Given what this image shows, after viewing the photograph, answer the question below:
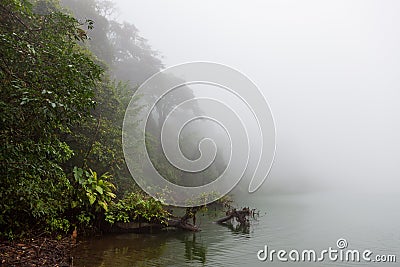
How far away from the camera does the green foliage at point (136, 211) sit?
10.1 metres

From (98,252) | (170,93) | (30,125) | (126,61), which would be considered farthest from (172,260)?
(126,61)

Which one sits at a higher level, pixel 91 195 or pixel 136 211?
pixel 91 195

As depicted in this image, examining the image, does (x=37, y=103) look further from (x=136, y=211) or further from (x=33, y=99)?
(x=136, y=211)

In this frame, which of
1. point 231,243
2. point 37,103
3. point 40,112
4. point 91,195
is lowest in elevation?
point 231,243

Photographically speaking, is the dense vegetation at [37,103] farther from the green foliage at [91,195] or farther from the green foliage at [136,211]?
the green foliage at [136,211]

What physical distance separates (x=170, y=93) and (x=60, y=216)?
63.6 feet

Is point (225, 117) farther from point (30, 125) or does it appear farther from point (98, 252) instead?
point (30, 125)

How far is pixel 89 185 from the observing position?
9.54 m

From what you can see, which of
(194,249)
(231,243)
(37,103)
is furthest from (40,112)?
(231,243)

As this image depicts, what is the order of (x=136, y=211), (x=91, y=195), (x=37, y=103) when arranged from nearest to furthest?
1. (x=37, y=103)
2. (x=91, y=195)
3. (x=136, y=211)

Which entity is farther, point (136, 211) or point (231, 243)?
point (136, 211)

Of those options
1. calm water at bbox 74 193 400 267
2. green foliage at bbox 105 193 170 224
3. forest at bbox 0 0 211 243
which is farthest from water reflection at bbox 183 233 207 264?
forest at bbox 0 0 211 243

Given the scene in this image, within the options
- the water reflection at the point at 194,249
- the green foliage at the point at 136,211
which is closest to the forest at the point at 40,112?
the green foliage at the point at 136,211

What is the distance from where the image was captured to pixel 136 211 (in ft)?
33.9
